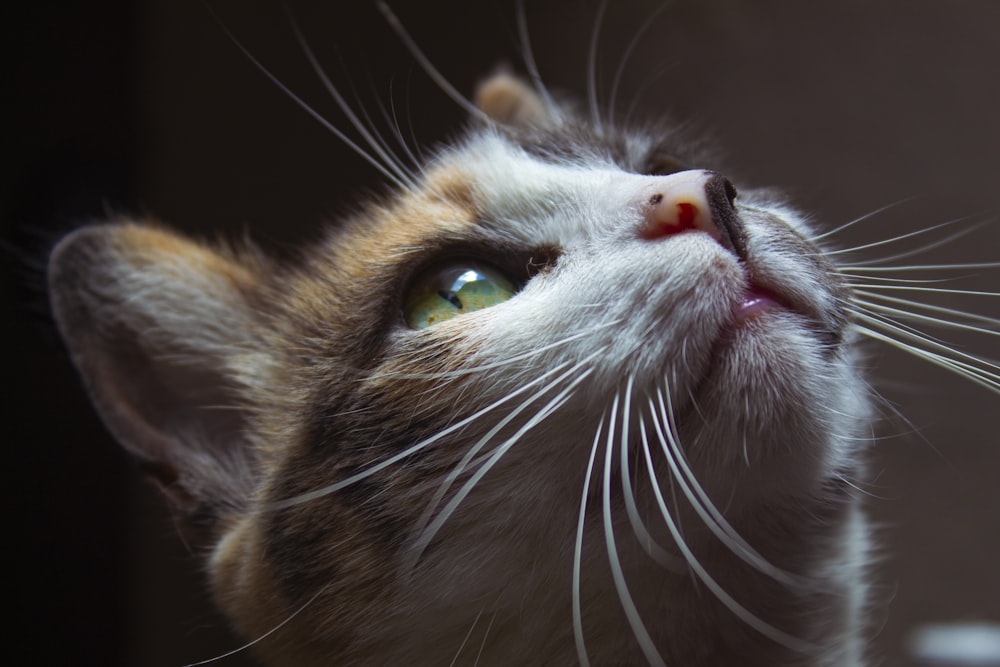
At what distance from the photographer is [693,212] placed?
70 centimetres

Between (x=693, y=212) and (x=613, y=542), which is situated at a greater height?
(x=693, y=212)

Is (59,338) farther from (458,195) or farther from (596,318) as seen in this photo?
(596,318)

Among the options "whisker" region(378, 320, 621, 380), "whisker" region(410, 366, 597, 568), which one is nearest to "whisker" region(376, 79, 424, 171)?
"whisker" region(378, 320, 621, 380)

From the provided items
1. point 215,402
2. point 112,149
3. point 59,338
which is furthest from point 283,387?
point 112,149

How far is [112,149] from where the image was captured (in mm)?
1166

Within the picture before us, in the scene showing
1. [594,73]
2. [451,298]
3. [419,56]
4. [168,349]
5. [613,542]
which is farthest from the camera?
[594,73]

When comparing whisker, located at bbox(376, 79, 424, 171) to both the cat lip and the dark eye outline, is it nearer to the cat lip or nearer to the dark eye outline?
the dark eye outline

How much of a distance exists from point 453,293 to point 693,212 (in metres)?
0.25

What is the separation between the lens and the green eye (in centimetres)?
80

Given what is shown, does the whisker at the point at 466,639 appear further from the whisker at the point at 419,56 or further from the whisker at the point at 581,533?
the whisker at the point at 419,56

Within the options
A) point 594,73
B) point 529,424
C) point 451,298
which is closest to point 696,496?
point 529,424

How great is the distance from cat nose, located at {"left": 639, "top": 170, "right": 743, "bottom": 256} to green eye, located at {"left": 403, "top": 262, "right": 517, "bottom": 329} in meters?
0.16

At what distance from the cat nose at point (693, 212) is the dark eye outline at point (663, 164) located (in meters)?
0.27

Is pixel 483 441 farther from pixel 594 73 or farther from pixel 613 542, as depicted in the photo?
pixel 594 73
